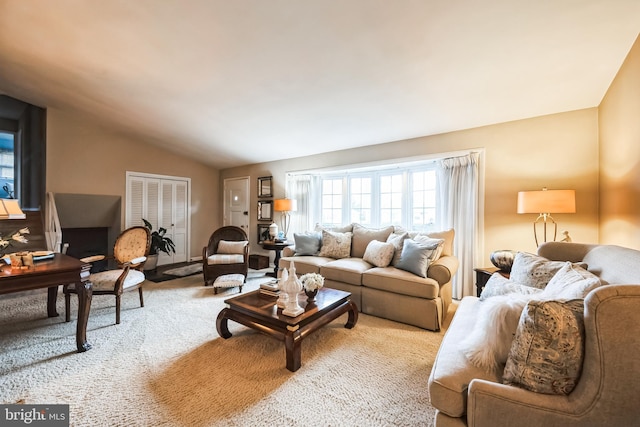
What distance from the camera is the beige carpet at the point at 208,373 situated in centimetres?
149

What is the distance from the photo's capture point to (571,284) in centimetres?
128

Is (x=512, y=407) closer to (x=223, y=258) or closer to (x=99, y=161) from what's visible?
(x=223, y=258)

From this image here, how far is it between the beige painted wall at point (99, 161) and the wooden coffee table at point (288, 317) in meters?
4.07

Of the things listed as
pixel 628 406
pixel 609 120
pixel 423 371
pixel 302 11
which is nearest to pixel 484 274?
pixel 423 371

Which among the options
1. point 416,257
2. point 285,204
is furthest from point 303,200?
point 416,257

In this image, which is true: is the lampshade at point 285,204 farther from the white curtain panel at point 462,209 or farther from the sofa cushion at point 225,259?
the white curtain panel at point 462,209

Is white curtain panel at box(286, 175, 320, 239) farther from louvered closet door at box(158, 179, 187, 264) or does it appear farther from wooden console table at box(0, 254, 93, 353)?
wooden console table at box(0, 254, 93, 353)

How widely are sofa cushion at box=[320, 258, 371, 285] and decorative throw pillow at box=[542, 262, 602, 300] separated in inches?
71.7

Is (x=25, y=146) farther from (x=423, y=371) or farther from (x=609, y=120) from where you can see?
(x=609, y=120)

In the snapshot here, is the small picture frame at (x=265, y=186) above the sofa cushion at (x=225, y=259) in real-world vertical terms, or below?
above

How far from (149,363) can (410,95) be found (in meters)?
3.39

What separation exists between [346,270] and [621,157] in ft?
8.63

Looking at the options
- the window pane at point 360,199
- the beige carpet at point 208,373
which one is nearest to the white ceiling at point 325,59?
the window pane at point 360,199

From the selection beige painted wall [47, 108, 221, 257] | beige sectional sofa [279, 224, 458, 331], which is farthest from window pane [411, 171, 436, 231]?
beige painted wall [47, 108, 221, 257]
